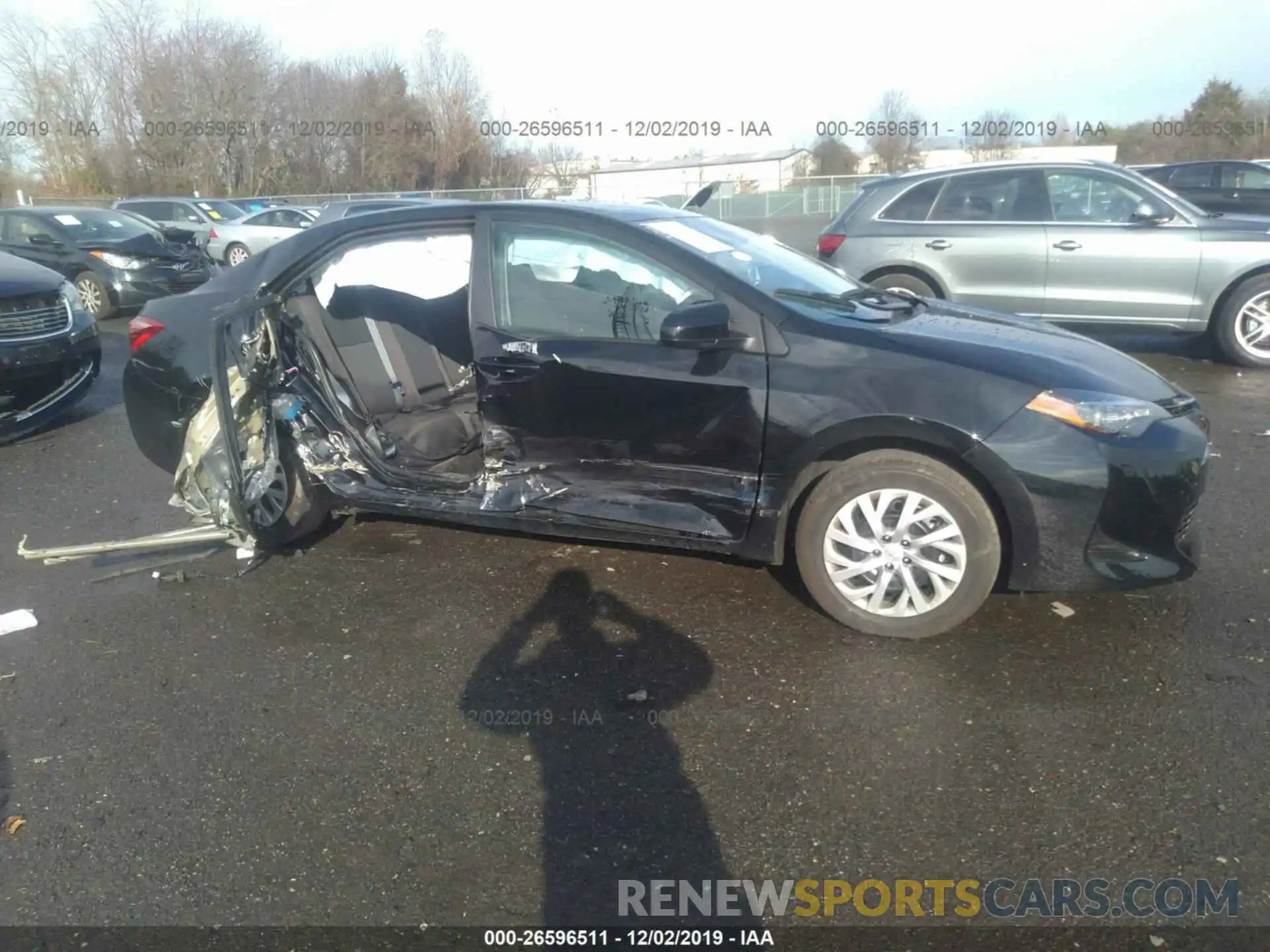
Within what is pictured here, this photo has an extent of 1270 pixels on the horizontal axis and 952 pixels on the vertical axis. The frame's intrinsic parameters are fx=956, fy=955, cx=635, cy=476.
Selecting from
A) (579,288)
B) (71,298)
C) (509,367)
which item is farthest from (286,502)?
(71,298)

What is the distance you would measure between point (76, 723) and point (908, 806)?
9.28ft

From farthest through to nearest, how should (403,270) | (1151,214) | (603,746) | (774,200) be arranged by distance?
(774,200) < (1151,214) < (403,270) < (603,746)

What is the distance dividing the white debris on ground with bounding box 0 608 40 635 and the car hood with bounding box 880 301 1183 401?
3.82 metres

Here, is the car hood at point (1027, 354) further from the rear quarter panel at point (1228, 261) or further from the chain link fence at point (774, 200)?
the chain link fence at point (774, 200)

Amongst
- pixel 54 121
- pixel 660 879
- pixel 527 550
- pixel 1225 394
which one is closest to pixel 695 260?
pixel 527 550

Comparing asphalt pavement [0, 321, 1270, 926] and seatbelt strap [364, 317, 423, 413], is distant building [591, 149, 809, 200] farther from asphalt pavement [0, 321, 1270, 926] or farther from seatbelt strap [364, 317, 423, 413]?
asphalt pavement [0, 321, 1270, 926]

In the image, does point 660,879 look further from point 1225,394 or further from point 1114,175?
point 1114,175

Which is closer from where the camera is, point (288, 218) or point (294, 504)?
point (294, 504)

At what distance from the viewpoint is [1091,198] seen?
816cm

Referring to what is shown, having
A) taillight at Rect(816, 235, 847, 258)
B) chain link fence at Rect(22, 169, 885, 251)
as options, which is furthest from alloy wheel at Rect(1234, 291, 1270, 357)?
chain link fence at Rect(22, 169, 885, 251)

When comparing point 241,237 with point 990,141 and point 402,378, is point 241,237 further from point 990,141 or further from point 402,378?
point 990,141

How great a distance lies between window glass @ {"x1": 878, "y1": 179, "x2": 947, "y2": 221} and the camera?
855 cm

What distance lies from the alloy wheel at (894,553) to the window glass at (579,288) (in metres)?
1.07

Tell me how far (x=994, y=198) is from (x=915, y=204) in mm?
672
